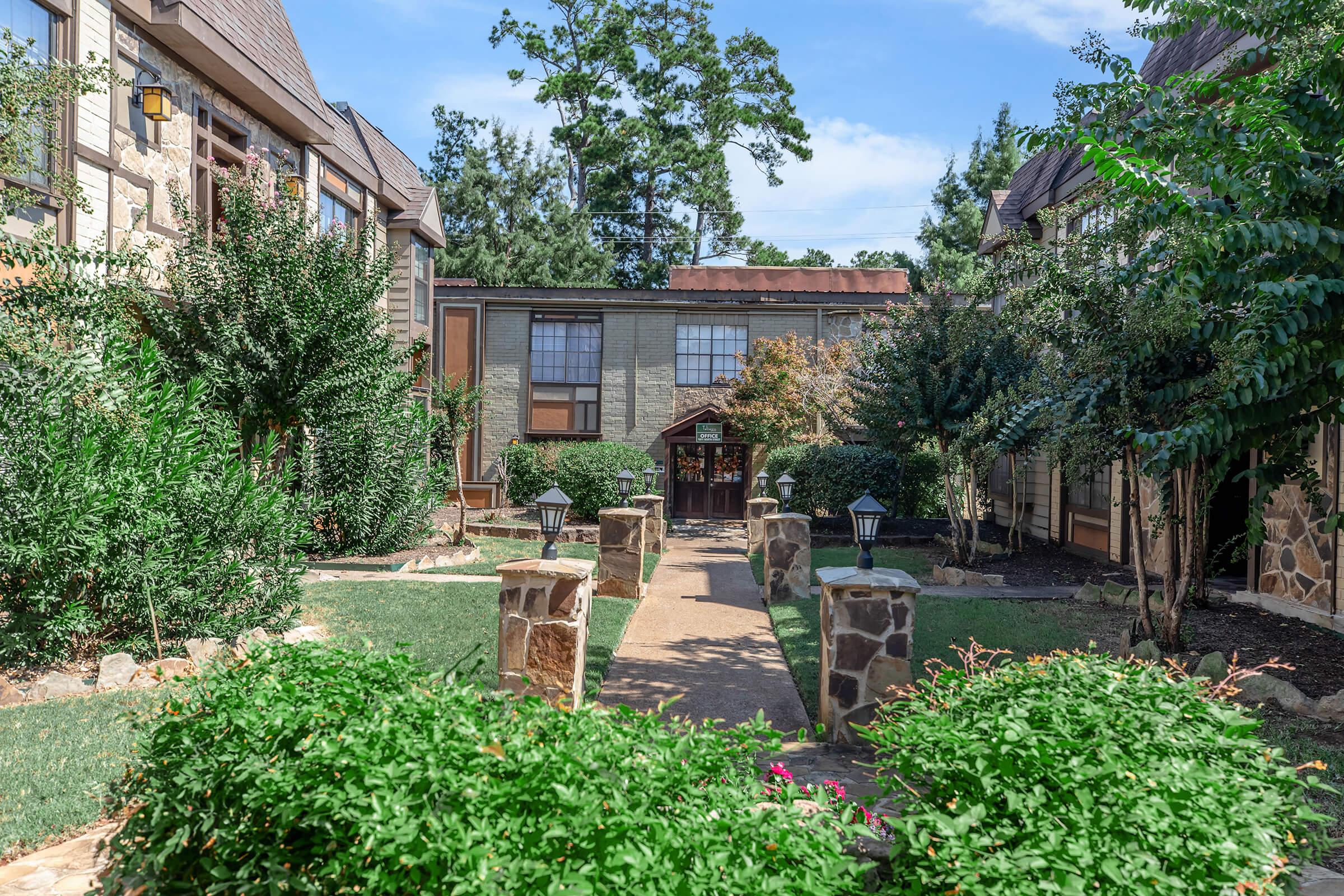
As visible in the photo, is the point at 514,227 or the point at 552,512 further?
the point at 514,227

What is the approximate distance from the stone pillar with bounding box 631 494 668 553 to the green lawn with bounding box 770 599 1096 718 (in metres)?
5.03

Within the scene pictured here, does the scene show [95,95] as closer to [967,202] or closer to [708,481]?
[708,481]

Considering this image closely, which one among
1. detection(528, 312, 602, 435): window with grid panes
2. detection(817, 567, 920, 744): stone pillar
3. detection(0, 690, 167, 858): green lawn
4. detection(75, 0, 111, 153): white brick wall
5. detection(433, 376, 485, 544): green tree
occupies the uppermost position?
detection(75, 0, 111, 153): white brick wall

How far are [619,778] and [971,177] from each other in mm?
45749

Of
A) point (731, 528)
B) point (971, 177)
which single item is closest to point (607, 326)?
point (731, 528)

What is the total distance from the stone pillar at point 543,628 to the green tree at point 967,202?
35.1m

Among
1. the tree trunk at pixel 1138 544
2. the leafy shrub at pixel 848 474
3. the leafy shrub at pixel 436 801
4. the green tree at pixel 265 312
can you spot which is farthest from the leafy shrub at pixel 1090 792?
the leafy shrub at pixel 848 474

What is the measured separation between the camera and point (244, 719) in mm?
2740

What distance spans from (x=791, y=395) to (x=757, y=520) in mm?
5930

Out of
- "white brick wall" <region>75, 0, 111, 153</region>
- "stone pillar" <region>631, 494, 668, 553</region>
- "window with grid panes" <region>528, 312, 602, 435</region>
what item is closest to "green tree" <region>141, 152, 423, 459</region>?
"white brick wall" <region>75, 0, 111, 153</region>

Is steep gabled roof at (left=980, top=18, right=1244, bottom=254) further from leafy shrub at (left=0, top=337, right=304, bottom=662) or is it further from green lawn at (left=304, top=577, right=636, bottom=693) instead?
leafy shrub at (left=0, top=337, right=304, bottom=662)

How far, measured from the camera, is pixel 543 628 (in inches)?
253

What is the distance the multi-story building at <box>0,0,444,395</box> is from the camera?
30.0 ft

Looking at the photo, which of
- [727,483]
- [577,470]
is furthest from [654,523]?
[727,483]
